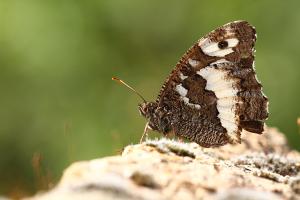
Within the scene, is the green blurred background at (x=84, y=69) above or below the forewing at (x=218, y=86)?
above

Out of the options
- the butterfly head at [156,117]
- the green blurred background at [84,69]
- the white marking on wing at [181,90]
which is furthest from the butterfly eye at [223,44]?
the green blurred background at [84,69]

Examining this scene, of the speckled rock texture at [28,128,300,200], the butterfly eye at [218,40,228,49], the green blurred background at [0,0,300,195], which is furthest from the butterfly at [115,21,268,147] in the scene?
the green blurred background at [0,0,300,195]

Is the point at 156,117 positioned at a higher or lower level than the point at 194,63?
lower

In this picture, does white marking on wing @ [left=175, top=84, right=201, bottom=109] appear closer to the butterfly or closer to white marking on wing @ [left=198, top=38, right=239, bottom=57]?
the butterfly

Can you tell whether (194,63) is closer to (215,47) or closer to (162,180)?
(215,47)

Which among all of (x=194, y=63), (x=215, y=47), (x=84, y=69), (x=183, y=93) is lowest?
(x=183, y=93)

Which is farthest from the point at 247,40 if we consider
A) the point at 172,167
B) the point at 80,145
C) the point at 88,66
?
the point at 88,66

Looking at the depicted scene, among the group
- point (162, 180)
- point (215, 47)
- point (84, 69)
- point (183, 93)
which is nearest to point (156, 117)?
point (183, 93)

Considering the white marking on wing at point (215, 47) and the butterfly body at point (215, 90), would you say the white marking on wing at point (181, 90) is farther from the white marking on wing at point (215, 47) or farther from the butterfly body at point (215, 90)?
the white marking on wing at point (215, 47)

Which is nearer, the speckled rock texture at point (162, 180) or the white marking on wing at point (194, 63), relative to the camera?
the speckled rock texture at point (162, 180)
